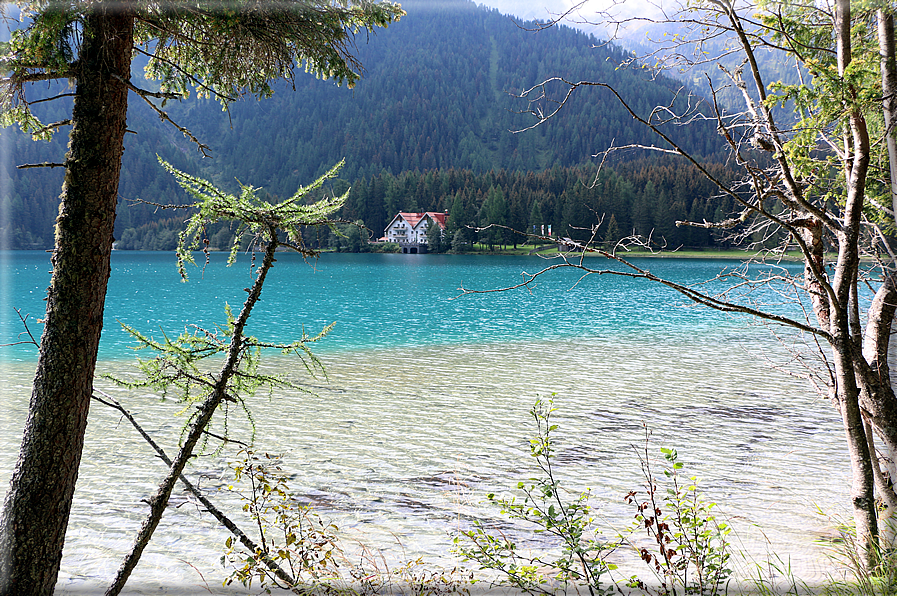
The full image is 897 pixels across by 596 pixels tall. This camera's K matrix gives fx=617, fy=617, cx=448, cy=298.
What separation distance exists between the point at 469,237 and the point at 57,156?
107610 mm

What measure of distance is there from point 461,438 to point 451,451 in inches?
26.0

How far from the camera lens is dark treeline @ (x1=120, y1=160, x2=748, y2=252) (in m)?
91.0

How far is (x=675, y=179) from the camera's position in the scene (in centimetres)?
9881

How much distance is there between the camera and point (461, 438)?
9.45 meters

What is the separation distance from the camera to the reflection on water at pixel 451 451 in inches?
234

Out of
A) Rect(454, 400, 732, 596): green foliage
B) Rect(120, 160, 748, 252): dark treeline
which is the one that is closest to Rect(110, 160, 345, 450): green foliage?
Rect(454, 400, 732, 596): green foliage

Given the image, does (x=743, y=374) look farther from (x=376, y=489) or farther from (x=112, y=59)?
(x=112, y=59)

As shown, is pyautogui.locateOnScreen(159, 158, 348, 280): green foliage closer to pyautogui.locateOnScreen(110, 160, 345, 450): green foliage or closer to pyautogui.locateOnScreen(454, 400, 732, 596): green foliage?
pyautogui.locateOnScreen(110, 160, 345, 450): green foliage

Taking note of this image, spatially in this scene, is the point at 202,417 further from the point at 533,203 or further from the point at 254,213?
the point at 533,203

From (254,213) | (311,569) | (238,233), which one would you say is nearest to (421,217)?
(238,233)

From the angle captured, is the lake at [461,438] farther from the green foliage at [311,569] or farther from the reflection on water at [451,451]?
the green foliage at [311,569]

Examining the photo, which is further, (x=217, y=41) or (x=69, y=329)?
(x=217, y=41)

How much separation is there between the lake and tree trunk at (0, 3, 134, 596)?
1608 millimetres

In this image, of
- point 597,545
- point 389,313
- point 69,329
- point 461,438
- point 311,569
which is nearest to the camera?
point 597,545
